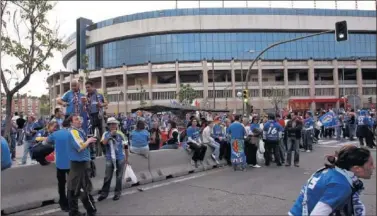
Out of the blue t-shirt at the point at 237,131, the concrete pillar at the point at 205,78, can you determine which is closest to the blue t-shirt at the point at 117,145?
the blue t-shirt at the point at 237,131

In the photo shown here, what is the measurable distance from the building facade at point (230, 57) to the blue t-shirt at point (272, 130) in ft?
176

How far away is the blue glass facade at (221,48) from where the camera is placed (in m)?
→ 76.1

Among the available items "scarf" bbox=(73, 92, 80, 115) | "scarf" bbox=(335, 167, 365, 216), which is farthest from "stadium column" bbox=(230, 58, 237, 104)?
"scarf" bbox=(335, 167, 365, 216)

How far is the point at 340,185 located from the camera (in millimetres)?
2852

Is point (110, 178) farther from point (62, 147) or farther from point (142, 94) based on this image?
point (142, 94)

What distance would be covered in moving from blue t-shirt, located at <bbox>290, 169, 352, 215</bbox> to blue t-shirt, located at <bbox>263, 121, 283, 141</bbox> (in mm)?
9556

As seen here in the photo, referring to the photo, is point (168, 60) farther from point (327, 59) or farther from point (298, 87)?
point (327, 59)

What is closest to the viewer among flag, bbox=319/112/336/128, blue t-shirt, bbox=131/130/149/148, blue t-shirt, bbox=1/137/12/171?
blue t-shirt, bbox=1/137/12/171

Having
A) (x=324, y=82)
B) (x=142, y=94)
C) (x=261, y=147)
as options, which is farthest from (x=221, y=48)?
(x=261, y=147)

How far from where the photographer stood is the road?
6.76 meters

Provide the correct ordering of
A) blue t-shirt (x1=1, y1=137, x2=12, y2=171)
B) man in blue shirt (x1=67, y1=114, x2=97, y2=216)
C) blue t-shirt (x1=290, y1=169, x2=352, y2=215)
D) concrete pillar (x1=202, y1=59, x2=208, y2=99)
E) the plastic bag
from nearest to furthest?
blue t-shirt (x1=290, y1=169, x2=352, y2=215)
blue t-shirt (x1=1, y1=137, x2=12, y2=171)
man in blue shirt (x1=67, y1=114, x2=97, y2=216)
the plastic bag
concrete pillar (x1=202, y1=59, x2=208, y2=99)

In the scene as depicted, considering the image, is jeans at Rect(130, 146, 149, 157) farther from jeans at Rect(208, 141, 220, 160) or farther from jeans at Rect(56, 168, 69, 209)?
jeans at Rect(208, 141, 220, 160)

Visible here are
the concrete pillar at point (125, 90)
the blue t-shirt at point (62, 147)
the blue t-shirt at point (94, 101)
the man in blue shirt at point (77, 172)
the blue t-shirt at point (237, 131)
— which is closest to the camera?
the man in blue shirt at point (77, 172)

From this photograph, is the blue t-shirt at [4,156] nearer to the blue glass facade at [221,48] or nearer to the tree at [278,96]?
the tree at [278,96]
